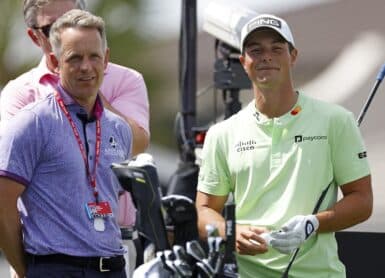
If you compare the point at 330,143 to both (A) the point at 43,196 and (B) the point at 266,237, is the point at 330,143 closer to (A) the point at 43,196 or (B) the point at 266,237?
(B) the point at 266,237

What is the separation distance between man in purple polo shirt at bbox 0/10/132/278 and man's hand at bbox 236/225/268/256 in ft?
1.55

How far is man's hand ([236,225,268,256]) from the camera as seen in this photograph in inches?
207

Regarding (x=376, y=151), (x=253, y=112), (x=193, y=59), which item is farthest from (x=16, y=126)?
(x=193, y=59)

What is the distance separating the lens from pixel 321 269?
5.35m

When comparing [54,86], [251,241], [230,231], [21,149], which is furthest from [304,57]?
[230,231]

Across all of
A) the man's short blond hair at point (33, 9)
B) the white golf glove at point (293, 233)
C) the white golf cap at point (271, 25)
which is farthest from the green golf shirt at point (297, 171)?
the man's short blond hair at point (33, 9)

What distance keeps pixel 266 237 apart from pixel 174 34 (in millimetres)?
8034

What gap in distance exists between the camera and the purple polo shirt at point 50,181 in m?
5.23

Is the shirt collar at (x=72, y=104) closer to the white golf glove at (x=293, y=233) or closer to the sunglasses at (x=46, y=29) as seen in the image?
the sunglasses at (x=46, y=29)

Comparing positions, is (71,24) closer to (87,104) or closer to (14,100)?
(87,104)

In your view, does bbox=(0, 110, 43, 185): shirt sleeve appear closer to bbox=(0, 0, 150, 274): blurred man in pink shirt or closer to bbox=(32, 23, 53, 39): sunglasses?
bbox=(0, 0, 150, 274): blurred man in pink shirt

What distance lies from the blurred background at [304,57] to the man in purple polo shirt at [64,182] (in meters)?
2.11

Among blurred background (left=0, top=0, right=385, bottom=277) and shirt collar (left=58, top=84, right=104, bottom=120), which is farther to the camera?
blurred background (left=0, top=0, right=385, bottom=277)

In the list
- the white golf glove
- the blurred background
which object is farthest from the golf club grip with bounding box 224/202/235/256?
the blurred background
